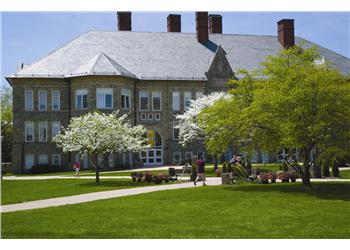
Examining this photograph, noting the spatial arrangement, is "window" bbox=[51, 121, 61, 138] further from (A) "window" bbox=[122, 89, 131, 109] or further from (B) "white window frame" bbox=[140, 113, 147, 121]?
(B) "white window frame" bbox=[140, 113, 147, 121]

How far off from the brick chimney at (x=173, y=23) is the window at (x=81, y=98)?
14.5 meters

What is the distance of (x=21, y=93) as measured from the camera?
4394 cm

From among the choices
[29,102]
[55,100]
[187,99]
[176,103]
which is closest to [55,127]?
[55,100]

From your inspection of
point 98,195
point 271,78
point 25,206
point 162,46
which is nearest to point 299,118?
point 271,78

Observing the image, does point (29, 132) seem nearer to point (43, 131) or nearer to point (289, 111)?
point (43, 131)

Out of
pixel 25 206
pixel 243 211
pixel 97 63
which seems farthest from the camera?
pixel 97 63

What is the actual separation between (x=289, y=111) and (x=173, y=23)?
34.4 meters

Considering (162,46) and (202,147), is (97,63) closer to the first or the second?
(162,46)

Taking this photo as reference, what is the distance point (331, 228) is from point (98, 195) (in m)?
10.8

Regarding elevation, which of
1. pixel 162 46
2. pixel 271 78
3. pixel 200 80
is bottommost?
pixel 271 78

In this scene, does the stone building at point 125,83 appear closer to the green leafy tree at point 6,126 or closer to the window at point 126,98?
the window at point 126,98

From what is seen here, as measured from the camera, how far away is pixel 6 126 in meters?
60.3

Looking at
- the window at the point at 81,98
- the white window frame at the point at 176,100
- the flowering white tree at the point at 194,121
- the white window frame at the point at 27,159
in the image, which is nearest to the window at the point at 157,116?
the white window frame at the point at 176,100

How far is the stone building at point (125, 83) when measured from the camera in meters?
43.2
